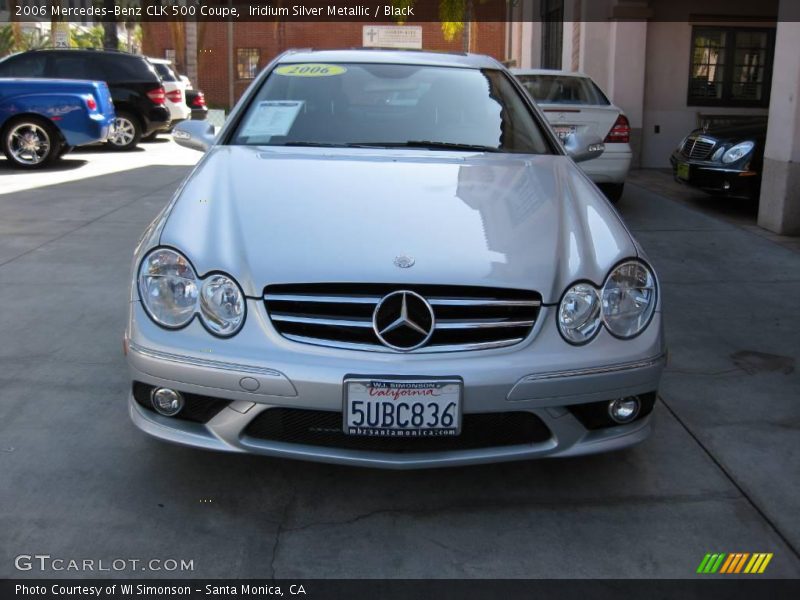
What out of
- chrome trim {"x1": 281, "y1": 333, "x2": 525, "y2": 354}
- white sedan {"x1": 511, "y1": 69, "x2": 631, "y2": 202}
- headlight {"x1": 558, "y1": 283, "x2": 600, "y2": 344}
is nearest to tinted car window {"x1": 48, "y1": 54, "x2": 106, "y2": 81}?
white sedan {"x1": 511, "y1": 69, "x2": 631, "y2": 202}

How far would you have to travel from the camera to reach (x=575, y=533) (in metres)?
2.95

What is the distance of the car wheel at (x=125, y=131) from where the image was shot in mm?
15284

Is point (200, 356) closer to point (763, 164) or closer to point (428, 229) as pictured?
point (428, 229)

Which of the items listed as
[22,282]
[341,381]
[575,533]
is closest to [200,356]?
[341,381]

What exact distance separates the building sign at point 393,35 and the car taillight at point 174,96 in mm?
21226

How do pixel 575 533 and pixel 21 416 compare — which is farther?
pixel 21 416

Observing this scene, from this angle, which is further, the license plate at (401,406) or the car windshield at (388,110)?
the car windshield at (388,110)

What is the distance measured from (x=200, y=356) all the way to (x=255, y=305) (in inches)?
9.1

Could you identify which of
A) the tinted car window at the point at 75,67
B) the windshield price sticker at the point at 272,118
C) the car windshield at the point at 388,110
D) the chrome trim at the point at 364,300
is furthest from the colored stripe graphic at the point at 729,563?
the tinted car window at the point at 75,67

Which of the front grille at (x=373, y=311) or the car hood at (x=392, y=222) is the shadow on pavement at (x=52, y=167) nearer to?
the car hood at (x=392, y=222)

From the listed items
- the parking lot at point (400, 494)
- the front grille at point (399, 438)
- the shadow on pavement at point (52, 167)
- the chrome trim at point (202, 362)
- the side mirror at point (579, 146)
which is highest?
the side mirror at point (579, 146)

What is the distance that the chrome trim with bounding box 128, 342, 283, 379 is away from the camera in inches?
109

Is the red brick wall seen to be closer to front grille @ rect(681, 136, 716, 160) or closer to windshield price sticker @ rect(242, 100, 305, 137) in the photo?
front grille @ rect(681, 136, 716, 160)
